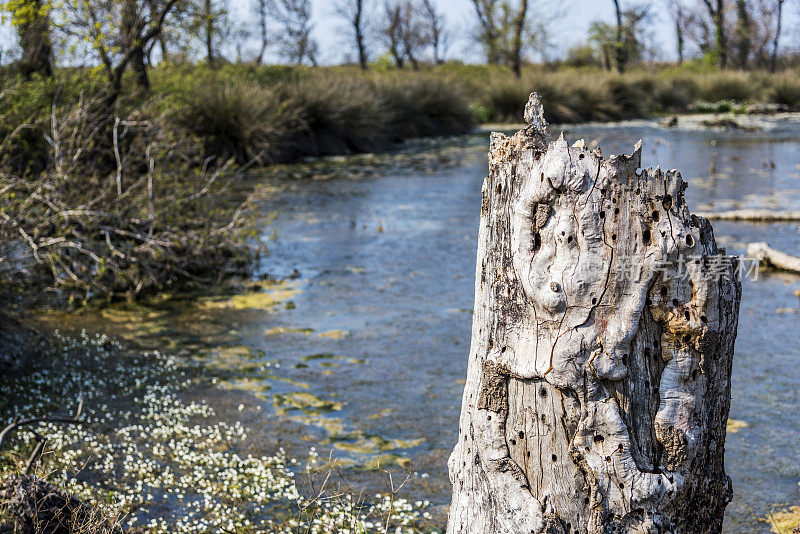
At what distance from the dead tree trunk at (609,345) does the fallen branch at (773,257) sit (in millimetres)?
5864

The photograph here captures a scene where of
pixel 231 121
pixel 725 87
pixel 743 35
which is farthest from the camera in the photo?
pixel 743 35

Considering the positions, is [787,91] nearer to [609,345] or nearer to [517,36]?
[517,36]

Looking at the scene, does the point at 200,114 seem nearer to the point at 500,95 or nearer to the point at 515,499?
the point at 500,95

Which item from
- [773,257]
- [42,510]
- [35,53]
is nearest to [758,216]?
[773,257]

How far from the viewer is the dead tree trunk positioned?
7.25 feet

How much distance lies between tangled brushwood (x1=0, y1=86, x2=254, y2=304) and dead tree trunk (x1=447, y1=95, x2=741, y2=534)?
15.9 ft

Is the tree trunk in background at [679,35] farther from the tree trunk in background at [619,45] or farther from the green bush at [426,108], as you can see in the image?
the green bush at [426,108]

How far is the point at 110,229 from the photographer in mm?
6902

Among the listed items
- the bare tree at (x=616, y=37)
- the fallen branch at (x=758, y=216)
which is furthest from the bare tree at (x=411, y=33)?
the fallen branch at (x=758, y=216)

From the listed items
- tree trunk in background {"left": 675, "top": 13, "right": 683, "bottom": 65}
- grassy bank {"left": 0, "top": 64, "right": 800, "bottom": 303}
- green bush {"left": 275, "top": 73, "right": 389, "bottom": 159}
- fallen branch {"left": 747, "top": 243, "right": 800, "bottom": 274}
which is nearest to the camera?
grassy bank {"left": 0, "top": 64, "right": 800, "bottom": 303}

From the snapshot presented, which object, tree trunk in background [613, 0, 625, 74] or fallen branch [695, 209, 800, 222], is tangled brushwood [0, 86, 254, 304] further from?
tree trunk in background [613, 0, 625, 74]

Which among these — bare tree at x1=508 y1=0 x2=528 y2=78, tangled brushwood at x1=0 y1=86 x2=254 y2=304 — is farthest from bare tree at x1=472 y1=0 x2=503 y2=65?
tangled brushwood at x1=0 y1=86 x2=254 y2=304

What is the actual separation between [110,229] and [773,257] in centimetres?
632

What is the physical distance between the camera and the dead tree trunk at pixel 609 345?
2211 mm
